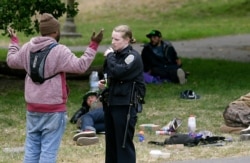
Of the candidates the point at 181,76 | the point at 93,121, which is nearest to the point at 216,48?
the point at 181,76

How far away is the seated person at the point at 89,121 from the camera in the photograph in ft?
29.8

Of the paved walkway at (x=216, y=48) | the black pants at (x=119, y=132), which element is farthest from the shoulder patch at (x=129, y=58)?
the paved walkway at (x=216, y=48)

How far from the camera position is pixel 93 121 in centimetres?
970

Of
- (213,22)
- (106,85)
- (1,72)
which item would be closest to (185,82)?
(1,72)

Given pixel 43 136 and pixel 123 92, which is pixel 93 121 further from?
pixel 43 136

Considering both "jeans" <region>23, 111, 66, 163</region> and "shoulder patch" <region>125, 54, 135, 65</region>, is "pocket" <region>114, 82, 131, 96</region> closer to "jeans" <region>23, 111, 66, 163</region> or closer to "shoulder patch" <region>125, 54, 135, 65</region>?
"shoulder patch" <region>125, 54, 135, 65</region>

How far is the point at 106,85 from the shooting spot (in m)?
7.10

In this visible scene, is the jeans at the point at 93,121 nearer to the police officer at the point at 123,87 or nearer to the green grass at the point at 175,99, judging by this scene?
the green grass at the point at 175,99

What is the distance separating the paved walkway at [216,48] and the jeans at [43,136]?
1327cm

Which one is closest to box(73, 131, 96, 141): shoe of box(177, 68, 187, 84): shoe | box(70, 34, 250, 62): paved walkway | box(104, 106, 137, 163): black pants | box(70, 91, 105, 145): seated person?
box(70, 91, 105, 145): seated person

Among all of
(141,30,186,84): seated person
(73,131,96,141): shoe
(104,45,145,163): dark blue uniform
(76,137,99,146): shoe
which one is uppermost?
(104,45,145,163): dark blue uniform

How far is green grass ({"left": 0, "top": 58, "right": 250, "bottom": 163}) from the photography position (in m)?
8.53

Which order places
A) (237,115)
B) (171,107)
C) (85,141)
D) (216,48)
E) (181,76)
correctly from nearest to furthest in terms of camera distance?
(85,141), (237,115), (171,107), (181,76), (216,48)

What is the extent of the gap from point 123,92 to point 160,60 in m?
7.85
